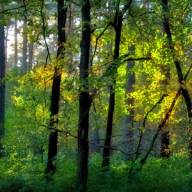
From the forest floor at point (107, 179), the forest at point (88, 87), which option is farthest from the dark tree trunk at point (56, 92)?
the forest floor at point (107, 179)

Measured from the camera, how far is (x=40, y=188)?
1262 centimetres

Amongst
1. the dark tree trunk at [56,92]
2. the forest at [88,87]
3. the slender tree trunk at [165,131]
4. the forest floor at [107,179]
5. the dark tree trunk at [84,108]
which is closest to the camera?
the dark tree trunk at [84,108]

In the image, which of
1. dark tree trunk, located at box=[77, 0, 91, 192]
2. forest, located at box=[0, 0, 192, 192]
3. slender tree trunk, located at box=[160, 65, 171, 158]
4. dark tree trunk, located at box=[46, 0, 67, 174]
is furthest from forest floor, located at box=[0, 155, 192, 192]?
slender tree trunk, located at box=[160, 65, 171, 158]

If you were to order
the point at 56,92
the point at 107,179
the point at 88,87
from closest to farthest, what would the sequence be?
the point at 88,87
the point at 107,179
the point at 56,92

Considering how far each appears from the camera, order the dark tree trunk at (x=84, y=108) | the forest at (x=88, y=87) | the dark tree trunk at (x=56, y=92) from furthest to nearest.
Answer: the dark tree trunk at (x=56, y=92) < the forest at (x=88, y=87) < the dark tree trunk at (x=84, y=108)

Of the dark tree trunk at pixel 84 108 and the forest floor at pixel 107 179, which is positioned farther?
the forest floor at pixel 107 179

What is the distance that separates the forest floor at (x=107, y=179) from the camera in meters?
12.0

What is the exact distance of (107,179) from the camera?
495 inches

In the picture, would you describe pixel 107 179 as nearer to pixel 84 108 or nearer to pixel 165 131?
pixel 84 108

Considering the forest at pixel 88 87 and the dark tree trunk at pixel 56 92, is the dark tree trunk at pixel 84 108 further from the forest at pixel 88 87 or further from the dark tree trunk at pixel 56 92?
the dark tree trunk at pixel 56 92

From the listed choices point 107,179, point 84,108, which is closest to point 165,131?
point 107,179

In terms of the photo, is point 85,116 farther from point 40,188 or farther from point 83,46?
point 40,188

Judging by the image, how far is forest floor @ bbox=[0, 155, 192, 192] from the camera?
12000 millimetres

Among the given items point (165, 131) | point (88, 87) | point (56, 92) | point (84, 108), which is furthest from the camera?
point (165, 131)
